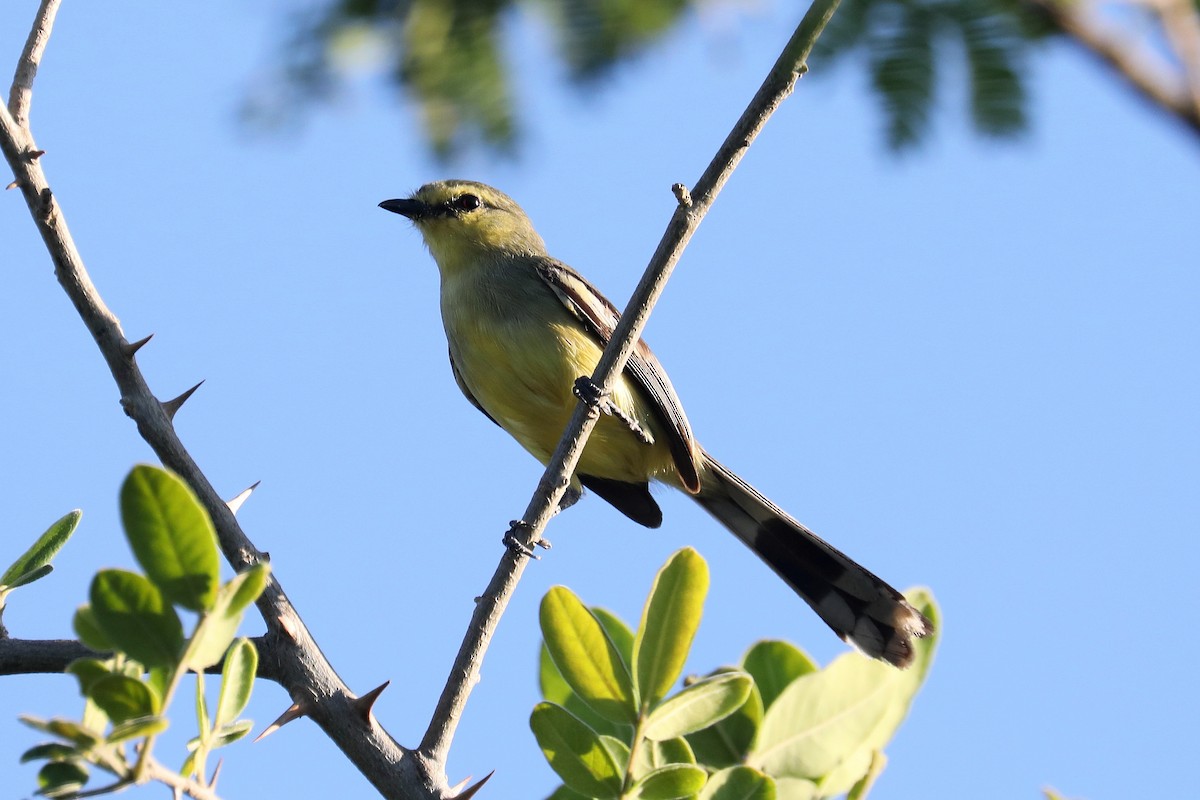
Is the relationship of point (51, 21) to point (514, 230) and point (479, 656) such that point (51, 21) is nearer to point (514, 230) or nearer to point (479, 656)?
point (479, 656)

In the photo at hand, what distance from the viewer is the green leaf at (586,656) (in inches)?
85.1

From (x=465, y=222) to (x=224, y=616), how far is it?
5224mm

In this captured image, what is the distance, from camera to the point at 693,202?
9.39 feet

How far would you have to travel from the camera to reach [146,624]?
69.4 inches

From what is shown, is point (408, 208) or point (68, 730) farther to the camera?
point (408, 208)

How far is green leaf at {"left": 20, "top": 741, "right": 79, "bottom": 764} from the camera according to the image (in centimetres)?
170

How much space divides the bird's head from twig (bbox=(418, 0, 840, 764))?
3350mm

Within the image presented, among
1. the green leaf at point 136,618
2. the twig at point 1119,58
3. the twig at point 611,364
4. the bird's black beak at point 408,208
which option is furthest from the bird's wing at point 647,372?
Result: the twig at point 1119,58

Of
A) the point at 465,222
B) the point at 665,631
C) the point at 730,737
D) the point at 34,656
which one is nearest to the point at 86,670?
the point at 34,656

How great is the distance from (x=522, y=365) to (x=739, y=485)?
1452 millimetres

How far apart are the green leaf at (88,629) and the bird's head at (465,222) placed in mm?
4826

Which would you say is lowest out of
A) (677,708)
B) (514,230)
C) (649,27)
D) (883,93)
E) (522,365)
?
(677,708)

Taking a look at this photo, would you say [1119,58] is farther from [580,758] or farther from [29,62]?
[29,62]

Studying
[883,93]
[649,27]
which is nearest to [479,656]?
[649,27]
